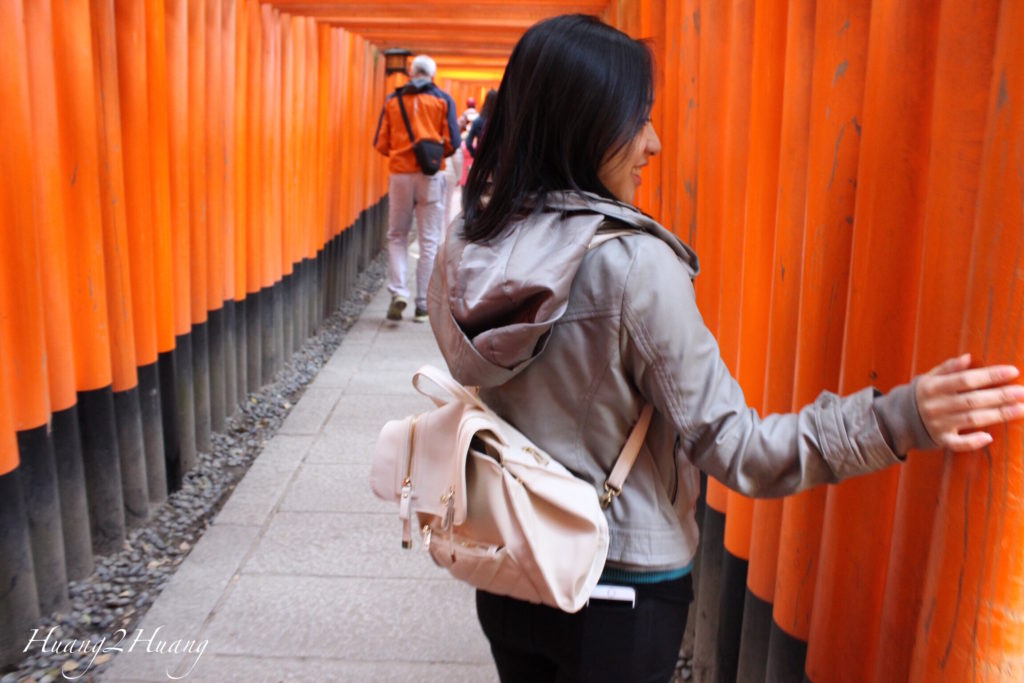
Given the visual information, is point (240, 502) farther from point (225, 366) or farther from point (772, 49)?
point (772, 49)

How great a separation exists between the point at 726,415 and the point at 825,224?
75cm

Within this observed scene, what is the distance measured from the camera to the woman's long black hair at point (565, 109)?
172cm

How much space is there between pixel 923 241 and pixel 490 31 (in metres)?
7.59

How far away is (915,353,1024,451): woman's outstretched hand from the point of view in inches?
56.6

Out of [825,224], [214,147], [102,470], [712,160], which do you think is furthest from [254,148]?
[825,224]

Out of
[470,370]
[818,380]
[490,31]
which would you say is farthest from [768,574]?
[490,31]

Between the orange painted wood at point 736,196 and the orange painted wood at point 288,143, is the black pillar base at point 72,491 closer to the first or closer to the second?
the orange painted wood at point 736,196

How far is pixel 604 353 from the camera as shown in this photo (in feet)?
5.49

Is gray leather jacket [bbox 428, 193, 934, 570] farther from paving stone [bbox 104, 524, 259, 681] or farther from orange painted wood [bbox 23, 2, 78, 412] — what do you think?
orange painted wood [bbox 23, 2, 78, 412]

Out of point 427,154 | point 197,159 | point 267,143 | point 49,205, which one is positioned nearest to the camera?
point 49,205

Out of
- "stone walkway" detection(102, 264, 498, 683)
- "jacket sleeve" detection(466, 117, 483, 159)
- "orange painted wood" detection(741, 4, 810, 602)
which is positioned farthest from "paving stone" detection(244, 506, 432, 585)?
"jacket sleeve" detection(466, 117, 483, 159)

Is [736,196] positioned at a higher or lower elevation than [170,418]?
higher

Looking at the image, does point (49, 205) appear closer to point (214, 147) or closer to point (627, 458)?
point (214, 147)

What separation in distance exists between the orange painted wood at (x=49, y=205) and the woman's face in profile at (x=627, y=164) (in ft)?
9.19
